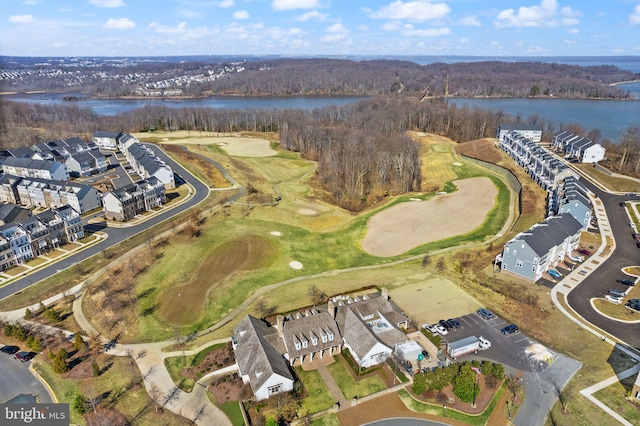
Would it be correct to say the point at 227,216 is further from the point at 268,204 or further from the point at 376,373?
the point at 376,373

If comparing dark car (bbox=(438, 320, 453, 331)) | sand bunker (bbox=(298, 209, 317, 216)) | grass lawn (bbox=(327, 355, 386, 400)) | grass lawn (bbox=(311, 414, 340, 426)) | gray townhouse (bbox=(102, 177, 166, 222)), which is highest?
gray townhouse (bbox=(102, 177, 166, 222))

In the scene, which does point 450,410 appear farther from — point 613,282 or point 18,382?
point 18,382

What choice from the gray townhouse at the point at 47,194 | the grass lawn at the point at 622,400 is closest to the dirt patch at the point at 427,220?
the grass lawn at the point at 622,400

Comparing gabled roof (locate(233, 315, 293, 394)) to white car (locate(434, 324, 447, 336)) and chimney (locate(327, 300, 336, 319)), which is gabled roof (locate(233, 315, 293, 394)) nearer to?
chimney (locate(327, 300, 336, 319))

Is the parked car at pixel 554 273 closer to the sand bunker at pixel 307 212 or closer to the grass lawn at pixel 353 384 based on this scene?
the grass lawn at pixel 353 384

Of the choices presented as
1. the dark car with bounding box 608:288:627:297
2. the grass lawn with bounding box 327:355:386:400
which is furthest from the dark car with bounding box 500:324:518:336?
the grass lawn with bounding box 327:355:386:400

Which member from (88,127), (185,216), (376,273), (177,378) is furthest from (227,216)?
(88,127)

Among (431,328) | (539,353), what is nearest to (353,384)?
(431,328)
